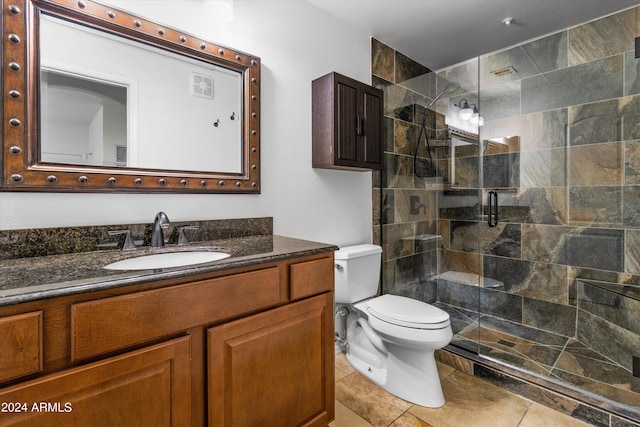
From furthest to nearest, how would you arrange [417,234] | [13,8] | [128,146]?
[417,234] < [128,146] < [13,8]

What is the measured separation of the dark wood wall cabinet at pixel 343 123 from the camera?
184cm

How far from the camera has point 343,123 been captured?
188 centimetres

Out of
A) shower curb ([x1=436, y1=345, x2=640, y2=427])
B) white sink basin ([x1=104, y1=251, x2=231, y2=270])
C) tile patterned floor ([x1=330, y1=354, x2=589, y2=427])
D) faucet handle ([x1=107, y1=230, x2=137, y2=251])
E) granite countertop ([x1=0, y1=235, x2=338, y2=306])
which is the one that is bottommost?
tile patterned floor ([x1=330, y1=354, x2=589, y2=427])

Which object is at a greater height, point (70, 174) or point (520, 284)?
point (70, 174)

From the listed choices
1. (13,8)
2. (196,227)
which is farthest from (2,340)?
(13,8)

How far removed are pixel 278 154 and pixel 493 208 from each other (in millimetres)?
1957

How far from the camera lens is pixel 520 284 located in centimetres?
253

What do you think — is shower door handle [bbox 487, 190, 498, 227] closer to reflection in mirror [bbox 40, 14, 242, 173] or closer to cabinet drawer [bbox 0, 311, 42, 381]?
reflection in mirror [bbox 40, 14, 242, 173]

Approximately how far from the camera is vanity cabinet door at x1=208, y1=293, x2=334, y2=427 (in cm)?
98

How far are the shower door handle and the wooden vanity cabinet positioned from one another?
1.98 metres

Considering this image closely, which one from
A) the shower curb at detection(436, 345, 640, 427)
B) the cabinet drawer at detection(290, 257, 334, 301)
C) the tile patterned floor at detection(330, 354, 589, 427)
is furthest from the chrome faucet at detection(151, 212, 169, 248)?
the shower curb at detection(436, 345, 640, 427)

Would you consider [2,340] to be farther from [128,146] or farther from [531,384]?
[531,384]

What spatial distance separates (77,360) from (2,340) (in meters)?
0.15

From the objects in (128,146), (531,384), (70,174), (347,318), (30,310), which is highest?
(128,146)
